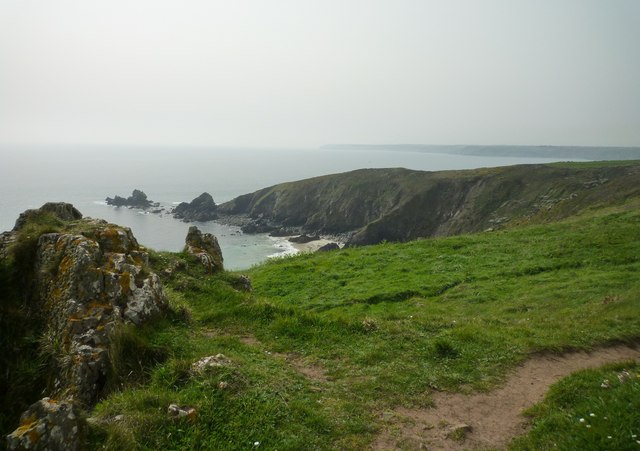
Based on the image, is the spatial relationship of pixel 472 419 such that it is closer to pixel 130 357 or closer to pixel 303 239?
pixel 130 357

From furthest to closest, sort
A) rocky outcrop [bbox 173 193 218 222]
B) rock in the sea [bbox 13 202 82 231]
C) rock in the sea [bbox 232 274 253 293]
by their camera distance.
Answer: rocky outcrop [bbox 173 193 218 222] → rock in the sea [bbox 232 274 253 293] → rock in the sea [bbox 13 202 82 231]

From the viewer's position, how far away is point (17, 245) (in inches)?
378

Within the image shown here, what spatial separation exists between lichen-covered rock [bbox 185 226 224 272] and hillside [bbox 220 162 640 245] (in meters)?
39.7

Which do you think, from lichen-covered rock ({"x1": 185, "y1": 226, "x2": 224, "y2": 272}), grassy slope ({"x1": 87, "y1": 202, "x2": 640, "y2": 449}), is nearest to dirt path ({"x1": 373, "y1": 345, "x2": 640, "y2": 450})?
grassy slope ({"x1": 87, "y1": 202, "x2": 640, "y2": 449})

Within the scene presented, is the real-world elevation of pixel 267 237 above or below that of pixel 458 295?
below

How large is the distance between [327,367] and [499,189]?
275 ft

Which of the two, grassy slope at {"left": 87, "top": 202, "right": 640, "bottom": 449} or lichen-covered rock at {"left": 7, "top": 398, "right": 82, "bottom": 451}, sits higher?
lichen-covered rock at {"left": 7, "top": 398, "right": 82, "bottom": 451}

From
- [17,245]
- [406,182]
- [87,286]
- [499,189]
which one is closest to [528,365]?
[87,286]

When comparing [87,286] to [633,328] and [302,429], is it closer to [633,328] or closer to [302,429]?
[302,429]

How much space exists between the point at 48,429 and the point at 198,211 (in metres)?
128

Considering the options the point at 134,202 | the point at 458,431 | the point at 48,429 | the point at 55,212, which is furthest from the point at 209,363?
the point at 134,202

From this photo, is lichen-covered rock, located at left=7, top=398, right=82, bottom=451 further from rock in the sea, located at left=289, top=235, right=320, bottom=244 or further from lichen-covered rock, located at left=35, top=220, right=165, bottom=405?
rock in the sea, located at left=289, top=235, right=320, bottom=244

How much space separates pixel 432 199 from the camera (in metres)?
94.2

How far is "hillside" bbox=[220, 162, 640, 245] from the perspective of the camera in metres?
59.8
